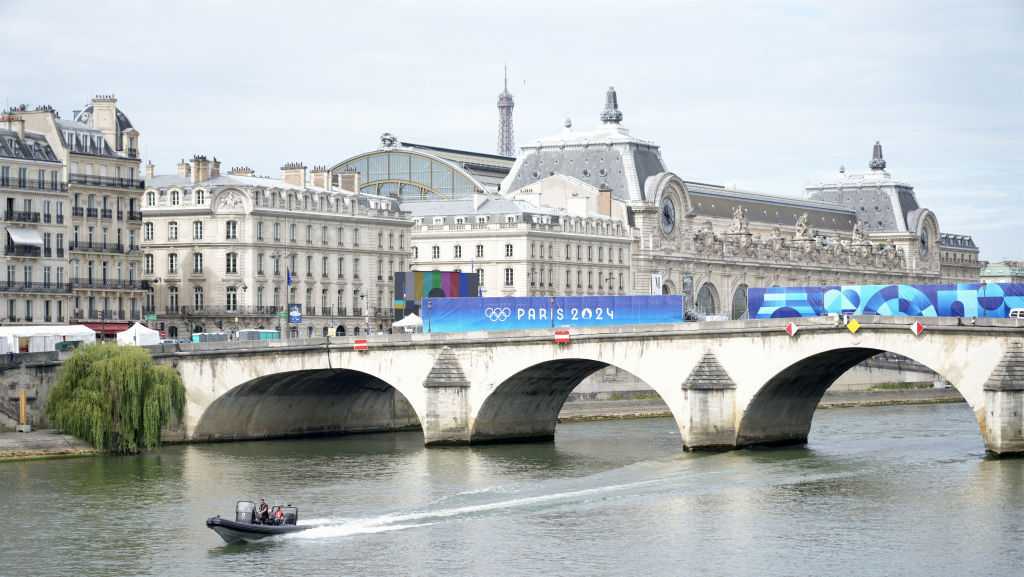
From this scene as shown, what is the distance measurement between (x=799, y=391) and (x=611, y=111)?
291 feet

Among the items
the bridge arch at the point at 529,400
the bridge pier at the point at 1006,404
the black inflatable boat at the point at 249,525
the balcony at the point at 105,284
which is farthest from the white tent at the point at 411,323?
the black inflatable boat at the point at 249,525

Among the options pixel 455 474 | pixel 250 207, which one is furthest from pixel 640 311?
pixel 250 207

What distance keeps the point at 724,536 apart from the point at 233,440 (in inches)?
1456

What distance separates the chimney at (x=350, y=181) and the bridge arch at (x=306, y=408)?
116ft

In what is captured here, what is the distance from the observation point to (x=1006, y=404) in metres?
75.5

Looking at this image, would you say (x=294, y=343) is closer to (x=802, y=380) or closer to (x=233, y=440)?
(x=233, y=440)

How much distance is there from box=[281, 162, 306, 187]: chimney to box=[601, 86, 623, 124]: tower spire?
4919cm

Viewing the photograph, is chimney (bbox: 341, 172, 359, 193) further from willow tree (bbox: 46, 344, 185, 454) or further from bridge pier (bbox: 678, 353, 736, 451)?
bridge pier (bbox: 678, 353, 736, 451)

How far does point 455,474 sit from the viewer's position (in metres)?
77.4

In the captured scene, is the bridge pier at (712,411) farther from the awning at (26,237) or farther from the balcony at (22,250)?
the balcony at (22,250)

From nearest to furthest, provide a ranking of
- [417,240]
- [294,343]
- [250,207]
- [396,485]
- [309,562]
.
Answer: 1. [309,562]
2. [396,485]
3. [294,343]
4. [250,207]
5. [417,240]

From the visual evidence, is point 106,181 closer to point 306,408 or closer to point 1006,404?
point 306,408

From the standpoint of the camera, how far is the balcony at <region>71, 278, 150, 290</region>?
106m

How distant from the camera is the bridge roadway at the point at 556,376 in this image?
253 feet
